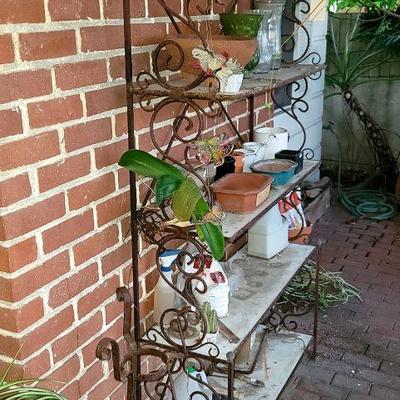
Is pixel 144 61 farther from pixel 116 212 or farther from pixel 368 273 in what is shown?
pixel 368 273

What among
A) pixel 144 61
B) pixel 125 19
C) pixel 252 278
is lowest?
pixel 252 278

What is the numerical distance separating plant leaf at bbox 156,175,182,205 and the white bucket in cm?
76

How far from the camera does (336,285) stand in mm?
3123

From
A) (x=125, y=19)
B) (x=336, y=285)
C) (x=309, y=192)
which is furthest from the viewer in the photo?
(x=309, y=192)

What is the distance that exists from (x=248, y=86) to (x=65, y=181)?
1.82 feet

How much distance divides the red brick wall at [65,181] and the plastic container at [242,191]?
0.89 ft

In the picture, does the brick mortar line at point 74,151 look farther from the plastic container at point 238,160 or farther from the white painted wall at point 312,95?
the white painted wall at point 312,95

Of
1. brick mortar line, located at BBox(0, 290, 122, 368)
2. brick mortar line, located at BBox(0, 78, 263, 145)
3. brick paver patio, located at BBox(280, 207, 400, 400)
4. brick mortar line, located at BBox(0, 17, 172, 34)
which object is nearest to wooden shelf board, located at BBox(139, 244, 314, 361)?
brick mortar line, located at BBox(0, 290, 122, 368)

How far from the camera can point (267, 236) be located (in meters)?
2.22

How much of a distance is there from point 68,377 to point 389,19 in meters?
3.84

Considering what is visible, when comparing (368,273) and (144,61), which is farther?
(368,273)

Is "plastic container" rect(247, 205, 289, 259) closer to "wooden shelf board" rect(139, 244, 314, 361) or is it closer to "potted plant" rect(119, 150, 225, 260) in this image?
"wooden shelf board" rect(139, 244, 314, 361)

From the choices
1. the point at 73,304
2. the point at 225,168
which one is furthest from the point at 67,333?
the point at 225,168

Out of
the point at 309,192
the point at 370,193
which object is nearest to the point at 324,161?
the point at 370,193
